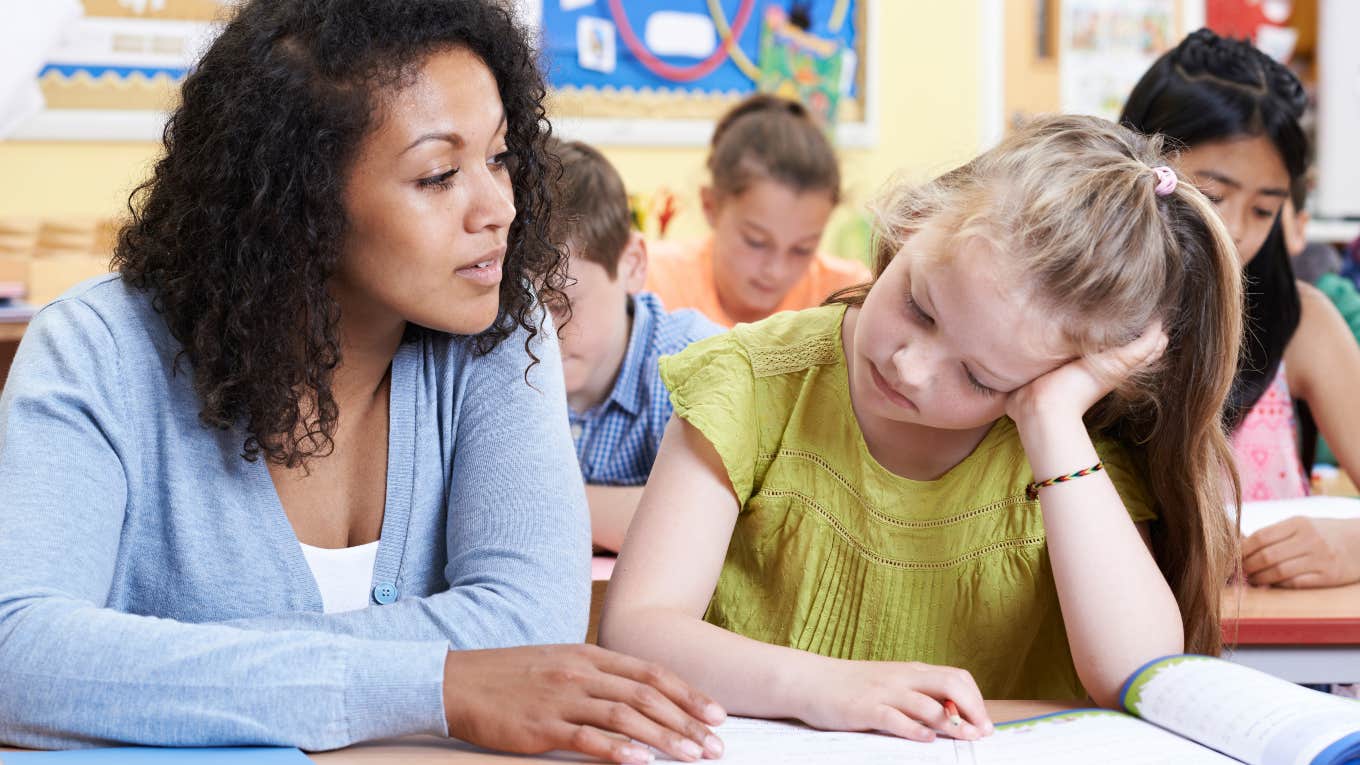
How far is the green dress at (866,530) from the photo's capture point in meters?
1.18

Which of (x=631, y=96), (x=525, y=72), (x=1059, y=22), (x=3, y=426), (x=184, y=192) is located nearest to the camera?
(x=3, y=426)

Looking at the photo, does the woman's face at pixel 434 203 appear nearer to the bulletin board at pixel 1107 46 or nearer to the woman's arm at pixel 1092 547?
the woman's arm at pixel 1092 547

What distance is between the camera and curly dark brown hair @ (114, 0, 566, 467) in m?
1.03

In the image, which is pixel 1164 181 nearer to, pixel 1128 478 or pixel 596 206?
pixel 1128 478

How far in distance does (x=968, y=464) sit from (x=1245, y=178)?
0.84 metres

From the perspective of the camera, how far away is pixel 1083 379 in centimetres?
108

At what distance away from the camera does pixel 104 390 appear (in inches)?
39.1

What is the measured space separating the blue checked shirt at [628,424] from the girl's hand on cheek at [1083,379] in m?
0.89

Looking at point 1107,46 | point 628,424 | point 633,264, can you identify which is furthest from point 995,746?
point 1107,46

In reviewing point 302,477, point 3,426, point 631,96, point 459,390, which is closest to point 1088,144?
point 459,390

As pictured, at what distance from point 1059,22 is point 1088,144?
309 cm

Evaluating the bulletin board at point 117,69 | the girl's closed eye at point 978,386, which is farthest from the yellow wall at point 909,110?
the girl's closed eye at point 978,386

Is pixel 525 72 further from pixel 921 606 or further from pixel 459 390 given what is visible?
pixel 921 606

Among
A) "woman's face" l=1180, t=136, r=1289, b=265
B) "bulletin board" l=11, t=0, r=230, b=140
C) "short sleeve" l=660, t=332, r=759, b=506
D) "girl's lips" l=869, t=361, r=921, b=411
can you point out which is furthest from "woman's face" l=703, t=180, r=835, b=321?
"girl's lips" l=869, t=361, r=921, b=411
